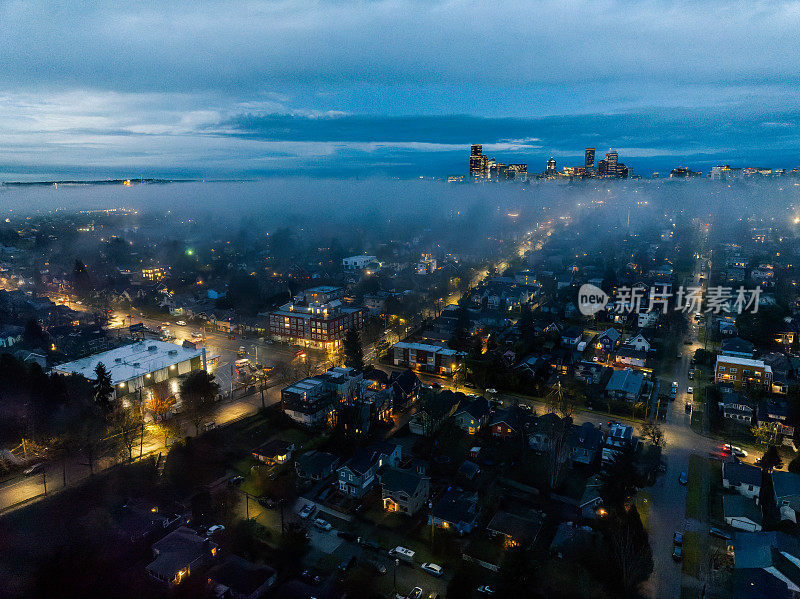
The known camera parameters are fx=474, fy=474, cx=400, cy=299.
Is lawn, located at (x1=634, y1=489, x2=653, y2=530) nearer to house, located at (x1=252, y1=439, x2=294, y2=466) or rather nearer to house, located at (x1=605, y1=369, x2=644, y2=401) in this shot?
house, located at (x1=605, y1=369, x2=644, y2=401)

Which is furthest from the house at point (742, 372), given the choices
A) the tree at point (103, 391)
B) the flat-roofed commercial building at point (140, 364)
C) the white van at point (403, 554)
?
the tree at point (103, 391)

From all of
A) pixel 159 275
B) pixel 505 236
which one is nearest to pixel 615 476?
pixel 159 275

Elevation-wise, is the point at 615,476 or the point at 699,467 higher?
the point at 615,476

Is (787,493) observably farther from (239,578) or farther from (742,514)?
(239,578)

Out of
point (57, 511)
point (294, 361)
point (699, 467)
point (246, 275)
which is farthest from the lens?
point (246, 275)

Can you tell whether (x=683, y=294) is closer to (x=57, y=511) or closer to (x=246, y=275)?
(x=246, y=275)

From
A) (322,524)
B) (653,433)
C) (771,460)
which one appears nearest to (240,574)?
(322,524)
